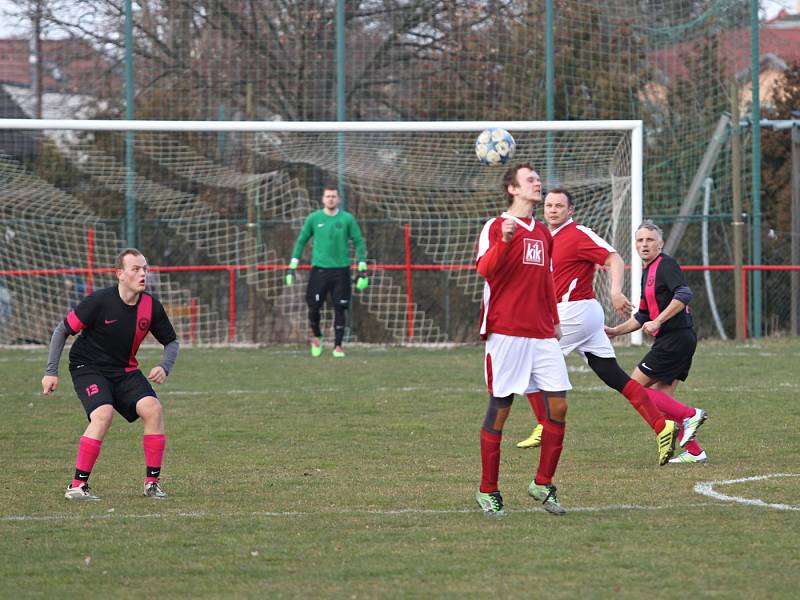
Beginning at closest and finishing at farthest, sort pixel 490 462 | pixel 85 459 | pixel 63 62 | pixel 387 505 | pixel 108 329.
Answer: pixel 490 462, pixel 387 505, pixel 85 459, pixel 108 329, pixel 63 62

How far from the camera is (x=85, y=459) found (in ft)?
24.7

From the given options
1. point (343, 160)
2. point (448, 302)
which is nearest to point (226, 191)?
point (343, 160)

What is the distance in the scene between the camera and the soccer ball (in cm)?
1135

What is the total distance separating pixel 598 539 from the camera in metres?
6.10

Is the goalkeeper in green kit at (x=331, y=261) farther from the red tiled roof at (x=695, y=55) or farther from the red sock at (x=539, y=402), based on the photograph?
the red sock at (x=539, y=402)

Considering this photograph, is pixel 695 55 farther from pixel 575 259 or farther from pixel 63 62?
pixel 575 259

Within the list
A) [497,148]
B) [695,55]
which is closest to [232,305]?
[695,55]

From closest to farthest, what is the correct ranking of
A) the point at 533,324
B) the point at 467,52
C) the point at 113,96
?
the point at 533,324, the point at 467,52, the point at 113,96

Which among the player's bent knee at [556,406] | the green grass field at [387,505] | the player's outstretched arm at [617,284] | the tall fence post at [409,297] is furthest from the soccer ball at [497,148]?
the tall fence post at [409,297]

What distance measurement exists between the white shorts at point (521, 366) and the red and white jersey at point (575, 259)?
2144 mm

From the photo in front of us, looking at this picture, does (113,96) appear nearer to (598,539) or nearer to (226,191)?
(226,191)

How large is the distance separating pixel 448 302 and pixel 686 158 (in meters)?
4.72

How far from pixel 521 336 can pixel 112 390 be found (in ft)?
8.25

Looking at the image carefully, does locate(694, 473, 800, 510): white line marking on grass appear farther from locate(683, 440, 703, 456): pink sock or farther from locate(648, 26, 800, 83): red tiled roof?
locate(648, 26, 800, 83): red tiled roof
